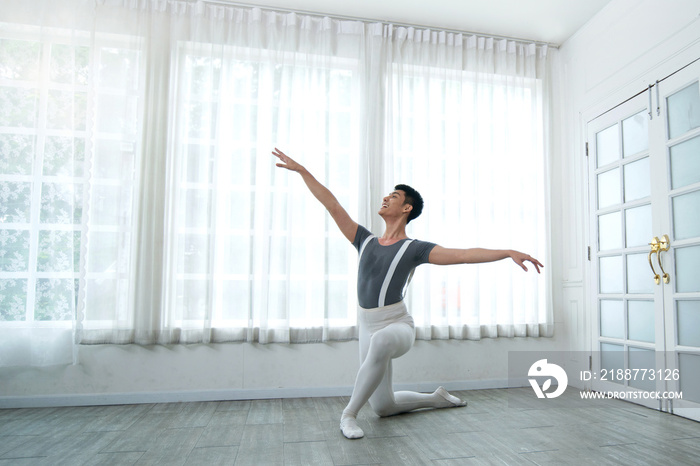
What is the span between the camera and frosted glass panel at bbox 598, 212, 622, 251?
3.51 m

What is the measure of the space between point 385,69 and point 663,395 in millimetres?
3019

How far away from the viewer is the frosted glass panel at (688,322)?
280cm

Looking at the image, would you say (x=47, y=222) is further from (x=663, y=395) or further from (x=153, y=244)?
(x=663, y=395)

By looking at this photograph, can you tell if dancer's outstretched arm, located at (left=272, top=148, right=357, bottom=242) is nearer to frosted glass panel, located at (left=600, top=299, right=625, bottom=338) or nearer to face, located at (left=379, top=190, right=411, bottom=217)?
face, located at (left=379, top=190, right=411, bottom=217)

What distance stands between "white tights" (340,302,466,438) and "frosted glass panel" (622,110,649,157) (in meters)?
2.03

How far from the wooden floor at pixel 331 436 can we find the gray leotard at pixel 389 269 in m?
0.70

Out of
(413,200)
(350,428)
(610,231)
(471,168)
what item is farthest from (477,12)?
(350,428)

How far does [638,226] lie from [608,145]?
2.34 ft

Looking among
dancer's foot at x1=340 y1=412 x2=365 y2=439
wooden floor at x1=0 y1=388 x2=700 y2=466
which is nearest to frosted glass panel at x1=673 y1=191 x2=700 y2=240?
wooden floor at x1=0 y1=388 x2=700 y2=466

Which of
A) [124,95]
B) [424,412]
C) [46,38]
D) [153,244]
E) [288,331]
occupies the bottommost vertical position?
[424,412]

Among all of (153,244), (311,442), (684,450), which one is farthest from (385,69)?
(684,450)

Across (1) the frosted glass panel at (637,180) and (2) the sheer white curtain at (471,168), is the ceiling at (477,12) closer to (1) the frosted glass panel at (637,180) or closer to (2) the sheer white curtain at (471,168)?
(2) the sheer white curtain at (471,168)

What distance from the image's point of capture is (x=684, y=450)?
2.25m

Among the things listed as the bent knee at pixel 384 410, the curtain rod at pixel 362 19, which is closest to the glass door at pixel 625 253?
the curtain rod at pixel 362 19
